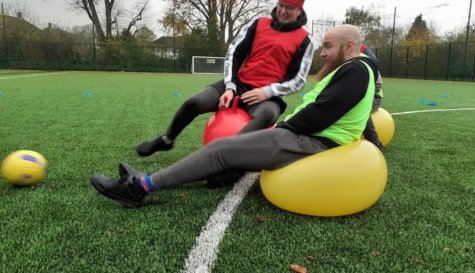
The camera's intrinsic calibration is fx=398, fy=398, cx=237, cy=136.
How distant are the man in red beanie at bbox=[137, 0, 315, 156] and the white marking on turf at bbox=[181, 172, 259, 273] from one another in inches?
35.3

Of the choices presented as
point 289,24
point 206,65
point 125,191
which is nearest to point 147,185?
point 125,191

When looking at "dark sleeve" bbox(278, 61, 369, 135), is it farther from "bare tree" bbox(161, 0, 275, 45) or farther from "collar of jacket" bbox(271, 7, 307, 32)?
"bare tree" bbox(161, 0, 275, 45)

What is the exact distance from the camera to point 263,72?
13.0ft

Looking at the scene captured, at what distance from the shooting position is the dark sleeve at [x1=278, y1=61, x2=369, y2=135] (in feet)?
8.80

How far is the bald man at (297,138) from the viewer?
270cm

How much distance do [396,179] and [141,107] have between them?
21.4 feet

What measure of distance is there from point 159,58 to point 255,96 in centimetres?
3218

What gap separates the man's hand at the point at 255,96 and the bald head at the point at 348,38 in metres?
0.99

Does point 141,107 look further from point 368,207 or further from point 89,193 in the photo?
point 368,207

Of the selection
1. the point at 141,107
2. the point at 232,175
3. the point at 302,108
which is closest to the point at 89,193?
the point at 232,175

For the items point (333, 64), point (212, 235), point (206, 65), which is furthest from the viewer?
point (206, 65)

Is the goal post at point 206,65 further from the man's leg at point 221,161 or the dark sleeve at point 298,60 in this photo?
the man's leg at point 221,161

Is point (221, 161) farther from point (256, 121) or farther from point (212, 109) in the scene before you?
point (212, 109)

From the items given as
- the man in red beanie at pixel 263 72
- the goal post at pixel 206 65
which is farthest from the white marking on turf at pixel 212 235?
the goal post at pixel 206 65
